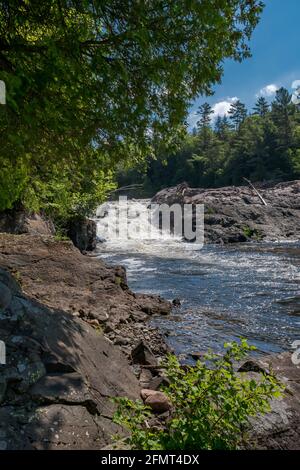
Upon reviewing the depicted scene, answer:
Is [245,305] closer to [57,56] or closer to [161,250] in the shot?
[57,56]

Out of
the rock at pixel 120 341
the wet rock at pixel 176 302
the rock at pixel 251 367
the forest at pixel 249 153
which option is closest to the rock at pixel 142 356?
the rock at pixel 120 341

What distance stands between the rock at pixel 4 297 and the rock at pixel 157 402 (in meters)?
2.01

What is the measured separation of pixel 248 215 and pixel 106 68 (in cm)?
3187

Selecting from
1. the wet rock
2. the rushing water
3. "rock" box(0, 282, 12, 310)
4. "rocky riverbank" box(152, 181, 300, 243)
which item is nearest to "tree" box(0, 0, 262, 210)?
"rock" box(0, 282, 12, 310)

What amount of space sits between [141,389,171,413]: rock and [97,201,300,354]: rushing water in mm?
3447

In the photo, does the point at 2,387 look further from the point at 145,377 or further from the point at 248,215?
the point at 248,215

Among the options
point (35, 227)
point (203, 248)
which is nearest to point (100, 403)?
point (35, 227)

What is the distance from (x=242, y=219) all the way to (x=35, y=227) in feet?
75.4

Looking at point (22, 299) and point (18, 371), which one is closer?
point (18, 371)

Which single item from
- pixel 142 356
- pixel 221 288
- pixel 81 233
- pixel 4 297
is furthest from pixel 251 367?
pixel 81 233

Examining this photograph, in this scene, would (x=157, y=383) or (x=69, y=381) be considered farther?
(x=157, y=383)

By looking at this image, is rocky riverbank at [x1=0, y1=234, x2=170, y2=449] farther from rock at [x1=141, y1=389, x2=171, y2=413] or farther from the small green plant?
the small green plant

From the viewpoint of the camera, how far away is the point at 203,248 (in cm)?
2683

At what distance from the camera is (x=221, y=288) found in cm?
1427
